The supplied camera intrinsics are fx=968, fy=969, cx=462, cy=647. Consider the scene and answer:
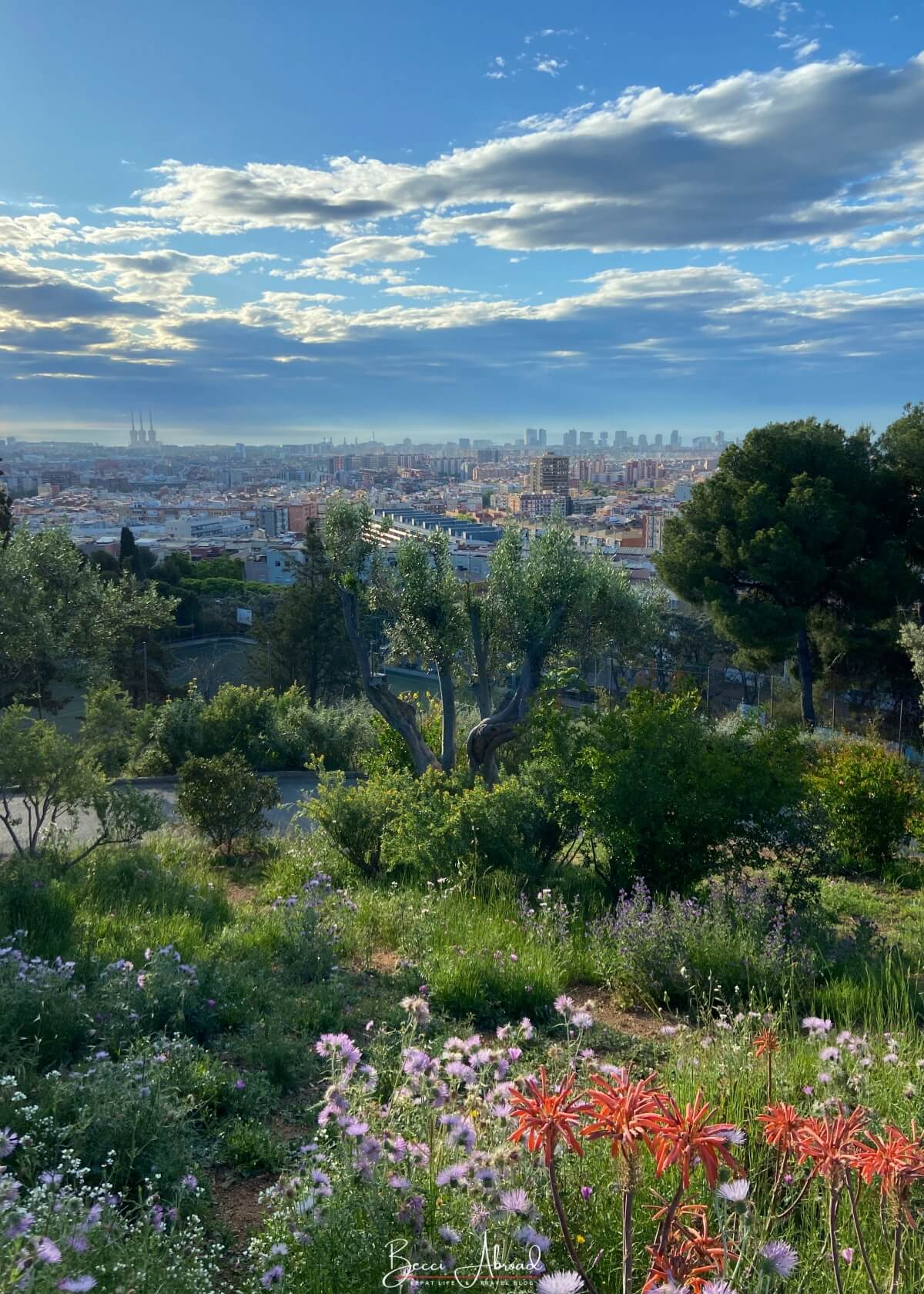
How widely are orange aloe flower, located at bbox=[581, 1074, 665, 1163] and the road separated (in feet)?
26.8

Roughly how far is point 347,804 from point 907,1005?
4946mm

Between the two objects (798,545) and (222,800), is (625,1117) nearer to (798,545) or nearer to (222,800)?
(222,800)

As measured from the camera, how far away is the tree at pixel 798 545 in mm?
19484

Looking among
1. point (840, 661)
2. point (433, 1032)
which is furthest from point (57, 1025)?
point (840, 661)

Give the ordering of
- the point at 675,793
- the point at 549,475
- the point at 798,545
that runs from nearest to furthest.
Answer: the point at 675,793, the point at 798,545, the point at 549,475

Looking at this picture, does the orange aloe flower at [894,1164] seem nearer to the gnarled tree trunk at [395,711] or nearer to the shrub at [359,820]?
the shrub at [359,820]

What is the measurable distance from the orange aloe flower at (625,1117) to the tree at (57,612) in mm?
10388

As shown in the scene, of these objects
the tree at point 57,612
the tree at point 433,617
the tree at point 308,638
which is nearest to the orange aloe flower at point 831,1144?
the tree at point 433,617

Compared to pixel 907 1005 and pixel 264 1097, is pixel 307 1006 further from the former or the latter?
pixel 907 1005

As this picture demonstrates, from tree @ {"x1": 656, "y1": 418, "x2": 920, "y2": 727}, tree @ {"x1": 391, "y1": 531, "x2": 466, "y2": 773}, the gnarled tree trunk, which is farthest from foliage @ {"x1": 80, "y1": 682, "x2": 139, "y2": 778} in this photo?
tree @ {"x1": 656, "y1": 418, "x2": 920, "y2": 727}

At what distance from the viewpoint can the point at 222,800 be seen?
9.29 m

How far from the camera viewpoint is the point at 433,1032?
4230mm

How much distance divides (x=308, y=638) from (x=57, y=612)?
14132 millimetres

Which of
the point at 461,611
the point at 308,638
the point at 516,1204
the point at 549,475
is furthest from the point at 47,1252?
the point at 549,475
